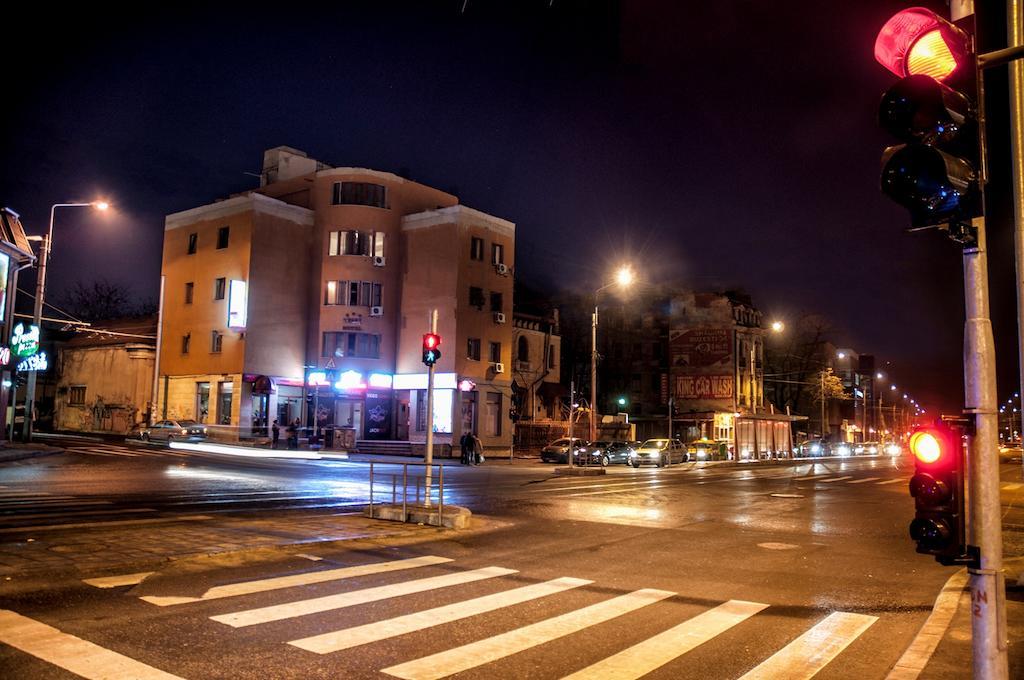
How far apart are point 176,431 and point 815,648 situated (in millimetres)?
41802

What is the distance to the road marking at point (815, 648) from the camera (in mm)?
5664

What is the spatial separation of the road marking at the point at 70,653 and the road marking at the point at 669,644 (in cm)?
299

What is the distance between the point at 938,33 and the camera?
13.2ft

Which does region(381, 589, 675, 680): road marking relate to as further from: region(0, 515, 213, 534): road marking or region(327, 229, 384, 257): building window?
region(327, 229, 384, 257): building window

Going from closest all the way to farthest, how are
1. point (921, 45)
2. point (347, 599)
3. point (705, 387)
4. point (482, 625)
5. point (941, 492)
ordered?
point (941, 492)
point (921, 45)
point (482, 625)
point (347, 599)
point (705, 387)

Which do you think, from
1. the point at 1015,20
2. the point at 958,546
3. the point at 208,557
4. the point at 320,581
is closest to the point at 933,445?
the point at 958,546

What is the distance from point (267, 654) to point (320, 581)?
276 cm

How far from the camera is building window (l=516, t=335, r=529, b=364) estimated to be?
56219 mm

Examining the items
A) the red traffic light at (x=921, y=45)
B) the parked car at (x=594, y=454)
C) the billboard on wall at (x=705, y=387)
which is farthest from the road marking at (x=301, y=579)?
the billboard on wall at (x=705, y=387)

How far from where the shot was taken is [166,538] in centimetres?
1034

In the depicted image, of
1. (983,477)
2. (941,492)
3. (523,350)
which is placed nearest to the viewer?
(983,477)

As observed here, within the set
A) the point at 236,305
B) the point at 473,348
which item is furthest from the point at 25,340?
the point at 473,348

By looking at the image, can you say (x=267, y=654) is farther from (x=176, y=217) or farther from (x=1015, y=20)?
(x=176, y=217)

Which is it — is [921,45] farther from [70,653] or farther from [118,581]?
[118,581]
